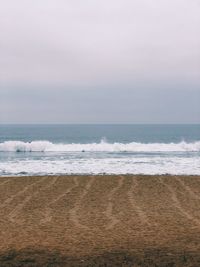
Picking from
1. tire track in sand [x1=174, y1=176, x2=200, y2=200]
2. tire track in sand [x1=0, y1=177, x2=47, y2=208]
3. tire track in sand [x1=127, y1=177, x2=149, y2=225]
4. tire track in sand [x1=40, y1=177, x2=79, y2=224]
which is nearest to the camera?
tire track in sand [x1=127, y1=177, x2=149, y2=225]

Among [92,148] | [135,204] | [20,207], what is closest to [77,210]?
[20,207]

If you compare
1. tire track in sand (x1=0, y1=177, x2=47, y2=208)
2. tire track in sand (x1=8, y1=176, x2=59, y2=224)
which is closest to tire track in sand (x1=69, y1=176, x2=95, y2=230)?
tire track in sand (x1=8, y1=176, x2=59, y2=224)

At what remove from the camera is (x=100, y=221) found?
45.4 ft

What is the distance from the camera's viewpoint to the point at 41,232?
40.9 ft

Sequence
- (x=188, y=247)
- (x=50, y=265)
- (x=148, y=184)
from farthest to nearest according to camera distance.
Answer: (x=148, y=184) < (x=188, y=247) < (x=50, y=265)

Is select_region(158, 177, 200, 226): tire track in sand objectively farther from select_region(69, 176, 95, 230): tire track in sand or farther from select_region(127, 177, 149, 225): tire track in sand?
select_region(69, 176, 95, 230): tire track in sand

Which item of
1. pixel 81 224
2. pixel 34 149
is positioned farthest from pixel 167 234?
pixel 34 149

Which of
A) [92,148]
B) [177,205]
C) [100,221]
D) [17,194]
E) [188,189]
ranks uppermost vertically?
[92,148]

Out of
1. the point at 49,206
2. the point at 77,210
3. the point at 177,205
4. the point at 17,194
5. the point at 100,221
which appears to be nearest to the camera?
the point at 100,221

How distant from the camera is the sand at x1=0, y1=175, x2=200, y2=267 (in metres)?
9.89

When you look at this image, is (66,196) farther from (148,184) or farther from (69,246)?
(69,246)

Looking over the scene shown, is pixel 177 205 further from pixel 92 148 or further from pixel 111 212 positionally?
pixel 92 148

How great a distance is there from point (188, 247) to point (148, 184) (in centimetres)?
1086

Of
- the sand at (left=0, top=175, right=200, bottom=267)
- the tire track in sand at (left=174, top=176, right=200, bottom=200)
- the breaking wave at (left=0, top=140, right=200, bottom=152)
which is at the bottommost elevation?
the sand at (left=0, top=175, right=200, bottom=267)
